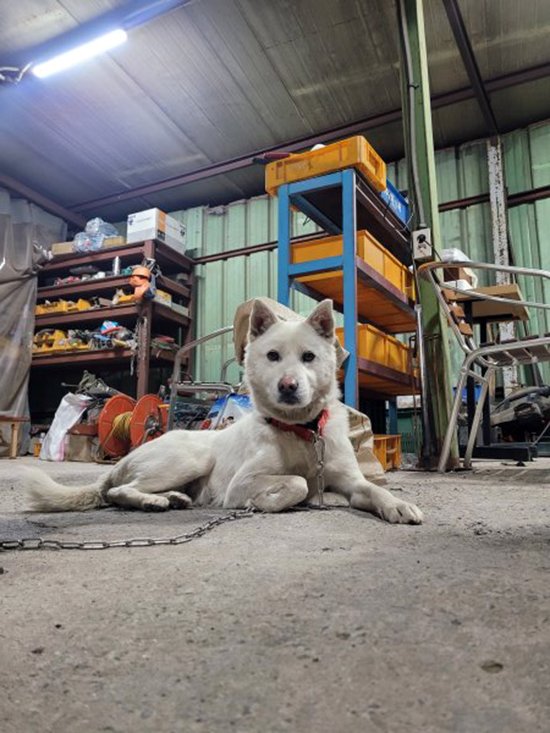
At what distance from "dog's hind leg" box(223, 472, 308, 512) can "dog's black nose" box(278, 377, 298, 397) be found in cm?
31

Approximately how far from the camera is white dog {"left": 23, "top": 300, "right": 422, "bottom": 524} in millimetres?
1859

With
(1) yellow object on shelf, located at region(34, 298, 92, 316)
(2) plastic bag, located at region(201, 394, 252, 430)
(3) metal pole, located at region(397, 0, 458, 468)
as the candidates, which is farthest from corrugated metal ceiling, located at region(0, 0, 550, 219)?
(2) plastic bag, located at region(201, 394, 252, 430)

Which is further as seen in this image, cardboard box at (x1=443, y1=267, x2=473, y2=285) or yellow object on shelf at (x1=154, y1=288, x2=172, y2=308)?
yellow object on shelf at (x1=154, y1=288, x2=172, y2=308)

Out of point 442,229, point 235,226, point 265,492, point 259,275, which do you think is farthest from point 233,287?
point 265,492

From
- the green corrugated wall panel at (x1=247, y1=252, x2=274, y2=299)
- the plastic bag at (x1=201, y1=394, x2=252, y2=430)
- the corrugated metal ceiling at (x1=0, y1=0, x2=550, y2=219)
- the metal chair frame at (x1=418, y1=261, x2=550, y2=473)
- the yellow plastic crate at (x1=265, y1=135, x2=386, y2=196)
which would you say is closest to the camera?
the metal chair frame at (x1=418, y1=261, x2=550, y2=473)

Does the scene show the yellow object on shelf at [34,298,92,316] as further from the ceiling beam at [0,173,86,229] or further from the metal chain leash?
the metal chain leash

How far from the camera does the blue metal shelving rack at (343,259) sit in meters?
3.27

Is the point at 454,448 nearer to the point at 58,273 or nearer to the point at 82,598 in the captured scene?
the point at 82,598

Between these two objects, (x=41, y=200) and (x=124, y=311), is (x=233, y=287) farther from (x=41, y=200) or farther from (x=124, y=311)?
(x=41, y=200)

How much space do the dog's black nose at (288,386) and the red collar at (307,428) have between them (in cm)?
16

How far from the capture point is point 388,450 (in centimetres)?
394

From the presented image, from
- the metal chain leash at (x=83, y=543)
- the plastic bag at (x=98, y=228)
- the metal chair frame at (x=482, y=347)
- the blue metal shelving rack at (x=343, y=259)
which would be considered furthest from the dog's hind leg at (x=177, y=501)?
the plastic bag at (x=98, y=228)

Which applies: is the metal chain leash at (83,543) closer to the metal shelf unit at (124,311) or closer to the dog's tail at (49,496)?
the dog's tail at (49,496)

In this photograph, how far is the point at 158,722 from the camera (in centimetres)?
46
